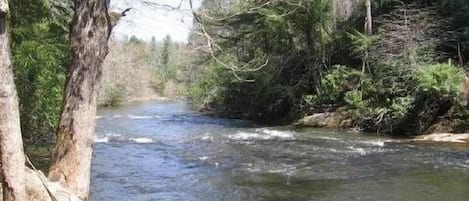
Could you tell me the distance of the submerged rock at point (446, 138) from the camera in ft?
61.1

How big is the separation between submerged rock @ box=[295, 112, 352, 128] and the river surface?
120 inches

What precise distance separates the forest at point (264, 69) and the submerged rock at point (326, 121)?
11cm

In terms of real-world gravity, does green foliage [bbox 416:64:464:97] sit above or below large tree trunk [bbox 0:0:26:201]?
above

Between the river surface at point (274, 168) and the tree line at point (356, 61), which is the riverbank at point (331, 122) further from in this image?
the river surface at point (274, 168)

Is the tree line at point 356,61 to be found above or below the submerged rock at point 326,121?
above

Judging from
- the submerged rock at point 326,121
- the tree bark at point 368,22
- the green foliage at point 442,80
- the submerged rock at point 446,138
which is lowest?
the submerged rock at point 446,138

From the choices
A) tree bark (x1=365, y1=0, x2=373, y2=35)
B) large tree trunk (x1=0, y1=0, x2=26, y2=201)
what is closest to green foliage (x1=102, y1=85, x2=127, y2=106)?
tree bark (x1=365, y1=0, x2=373, y2=35)

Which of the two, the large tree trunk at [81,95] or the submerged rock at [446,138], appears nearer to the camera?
the large tree trunk at [81,95]

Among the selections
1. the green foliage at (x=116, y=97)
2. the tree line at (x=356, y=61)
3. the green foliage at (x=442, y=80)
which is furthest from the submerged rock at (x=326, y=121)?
the green foliage at (x=116, y=97)

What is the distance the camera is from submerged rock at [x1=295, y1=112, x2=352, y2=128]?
24.6 metres

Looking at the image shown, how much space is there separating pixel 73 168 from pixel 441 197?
7326 mm

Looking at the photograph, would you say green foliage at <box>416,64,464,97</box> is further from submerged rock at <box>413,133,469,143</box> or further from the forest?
submerged rock at <box>413,133,469,143</box>

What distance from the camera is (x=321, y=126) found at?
25.2 metres

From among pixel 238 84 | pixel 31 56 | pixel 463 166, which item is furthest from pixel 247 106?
pixel 31 56
